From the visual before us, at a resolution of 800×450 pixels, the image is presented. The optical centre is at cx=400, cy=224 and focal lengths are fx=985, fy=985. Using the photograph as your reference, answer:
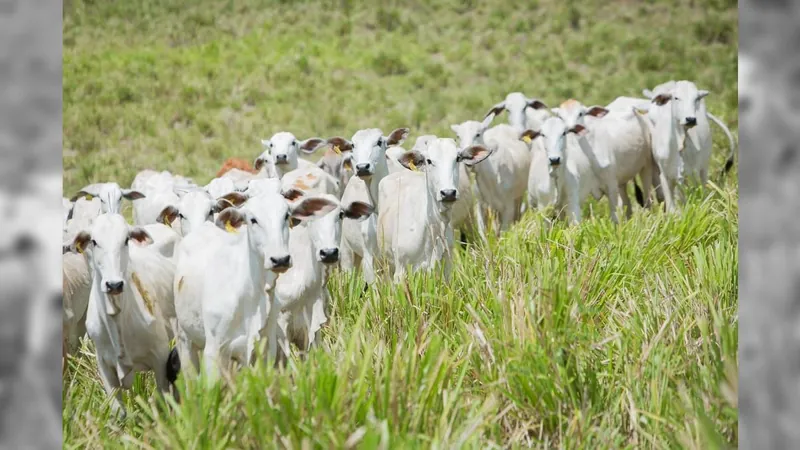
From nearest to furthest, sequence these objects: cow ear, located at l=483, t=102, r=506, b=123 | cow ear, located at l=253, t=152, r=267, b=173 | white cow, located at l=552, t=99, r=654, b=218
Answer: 1. cow ear, located at l=253, t=152, r=267, b=173
2. white cow, located at l=552, t=99, r=654, b=218
3. cow ear, located at l=483, t=102, r=506, b=123

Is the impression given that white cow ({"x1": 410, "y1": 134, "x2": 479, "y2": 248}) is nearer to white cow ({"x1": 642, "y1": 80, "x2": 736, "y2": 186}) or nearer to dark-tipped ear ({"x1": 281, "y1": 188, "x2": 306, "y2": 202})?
dark-tipped ear ({"x1": 281, "y1": 188, "x2": 306, "y2": 202})

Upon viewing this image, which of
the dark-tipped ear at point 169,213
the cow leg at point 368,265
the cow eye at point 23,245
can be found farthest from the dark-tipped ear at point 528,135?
the cow eye at point 23,245

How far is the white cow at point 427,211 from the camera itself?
7.97 metres

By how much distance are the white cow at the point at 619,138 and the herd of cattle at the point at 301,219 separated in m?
0.03

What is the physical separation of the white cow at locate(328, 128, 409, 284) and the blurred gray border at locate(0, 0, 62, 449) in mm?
5765

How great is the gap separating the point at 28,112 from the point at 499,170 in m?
8.98

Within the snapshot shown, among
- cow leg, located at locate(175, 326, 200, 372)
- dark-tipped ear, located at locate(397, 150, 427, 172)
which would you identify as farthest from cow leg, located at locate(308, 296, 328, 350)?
dark-tipped ear, located at locate(397, 150, 427, 172)

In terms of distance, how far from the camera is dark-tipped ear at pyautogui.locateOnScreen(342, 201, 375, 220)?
270 inches

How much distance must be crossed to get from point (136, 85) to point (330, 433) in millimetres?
22391

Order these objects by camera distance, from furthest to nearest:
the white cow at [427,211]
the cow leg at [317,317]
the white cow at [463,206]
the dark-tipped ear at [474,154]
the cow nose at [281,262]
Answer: the white cow at [463,206] < the dark-tipped ear at [474,154] < the white cow at [427,211] < the cow leg at [317,317] < the cow nose at [281,262]

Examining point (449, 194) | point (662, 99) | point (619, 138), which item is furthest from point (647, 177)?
point (449, 194)

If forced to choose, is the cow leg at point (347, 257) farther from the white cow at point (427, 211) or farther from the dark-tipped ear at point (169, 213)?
the dark-tipped ear at point (169, 213)

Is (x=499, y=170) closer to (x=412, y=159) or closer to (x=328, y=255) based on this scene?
(x=412, y=159)

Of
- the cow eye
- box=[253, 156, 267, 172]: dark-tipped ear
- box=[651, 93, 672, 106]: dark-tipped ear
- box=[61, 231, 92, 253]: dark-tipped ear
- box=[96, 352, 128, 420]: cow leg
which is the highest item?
the cow eye
